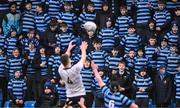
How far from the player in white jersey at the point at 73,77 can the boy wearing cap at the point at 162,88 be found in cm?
465

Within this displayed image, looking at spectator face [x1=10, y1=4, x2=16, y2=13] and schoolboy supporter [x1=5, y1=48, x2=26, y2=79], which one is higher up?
spectator face [x1=10, y1=4, x2=16, y2=13]

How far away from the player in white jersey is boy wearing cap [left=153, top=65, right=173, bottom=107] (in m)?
4.65

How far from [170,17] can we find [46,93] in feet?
17.5

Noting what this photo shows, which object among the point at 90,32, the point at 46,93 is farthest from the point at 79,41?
the point at 46,93

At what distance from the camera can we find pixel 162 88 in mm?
22516

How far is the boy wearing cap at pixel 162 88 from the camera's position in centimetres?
2244

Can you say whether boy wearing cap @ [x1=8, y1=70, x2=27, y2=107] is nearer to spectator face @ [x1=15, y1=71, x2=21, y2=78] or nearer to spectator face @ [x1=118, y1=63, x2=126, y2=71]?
spectator face @ [x1=15, y1=71, x2=21, y2=78]

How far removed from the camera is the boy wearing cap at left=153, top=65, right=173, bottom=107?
22438mm

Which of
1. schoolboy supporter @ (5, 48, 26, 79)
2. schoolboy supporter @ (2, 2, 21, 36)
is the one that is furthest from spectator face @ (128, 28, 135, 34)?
schoolboy supporter @ (2, 2, 21, 36)

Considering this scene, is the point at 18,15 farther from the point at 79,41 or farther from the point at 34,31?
the point at 79,41

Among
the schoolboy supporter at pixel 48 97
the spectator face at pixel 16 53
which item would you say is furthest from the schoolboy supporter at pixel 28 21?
the schoolboy supporter at pixel 48 97

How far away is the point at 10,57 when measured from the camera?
23.7m

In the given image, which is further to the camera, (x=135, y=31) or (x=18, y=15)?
(x=18, y=15)

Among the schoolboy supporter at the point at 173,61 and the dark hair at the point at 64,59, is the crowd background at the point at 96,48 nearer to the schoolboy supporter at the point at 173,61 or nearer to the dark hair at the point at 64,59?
the schoolboy supporter at the point at 173,61
